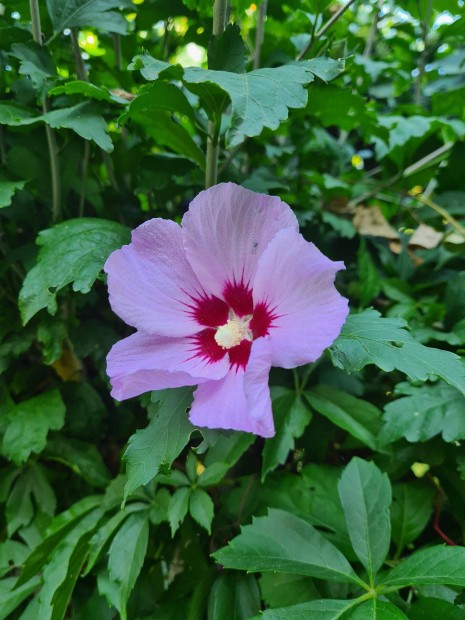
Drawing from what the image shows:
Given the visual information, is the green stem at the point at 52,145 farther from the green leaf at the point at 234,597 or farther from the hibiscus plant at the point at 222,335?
the green leaf at the point at 234,597

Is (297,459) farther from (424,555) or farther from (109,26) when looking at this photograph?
(109,26)

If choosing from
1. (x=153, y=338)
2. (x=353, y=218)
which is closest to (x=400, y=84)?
(x=353, y=218)

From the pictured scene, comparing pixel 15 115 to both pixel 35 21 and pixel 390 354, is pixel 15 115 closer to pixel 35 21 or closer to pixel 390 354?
pixel 35 21

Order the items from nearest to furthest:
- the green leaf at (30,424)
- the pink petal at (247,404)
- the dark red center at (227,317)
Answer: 1. the pink petal at (247,404)
2. the dark red center at (227,317)
3. the green leaf at (30,424)

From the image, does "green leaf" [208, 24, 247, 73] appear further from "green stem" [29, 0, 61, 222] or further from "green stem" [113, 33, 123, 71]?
"green stem" [113, 33, 123, 71]

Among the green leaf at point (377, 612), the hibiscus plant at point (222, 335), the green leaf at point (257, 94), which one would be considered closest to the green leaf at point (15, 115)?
the hibiscus plant at point (222, 335)

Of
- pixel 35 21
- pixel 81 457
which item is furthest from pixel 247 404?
pixel 35 21
